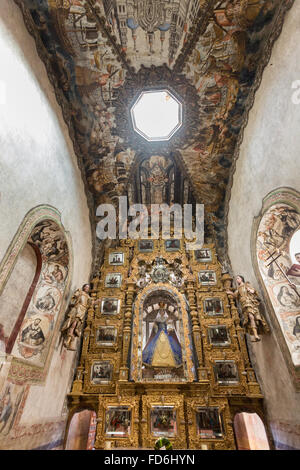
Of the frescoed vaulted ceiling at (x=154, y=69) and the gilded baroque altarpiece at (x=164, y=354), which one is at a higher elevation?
the frescoed vaulted ceiling at (x=154, y=69)

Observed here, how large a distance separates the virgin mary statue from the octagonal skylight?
7224 mm

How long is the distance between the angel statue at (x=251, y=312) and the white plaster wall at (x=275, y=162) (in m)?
0.47

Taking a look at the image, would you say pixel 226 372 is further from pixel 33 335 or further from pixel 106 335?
pixel 33 335

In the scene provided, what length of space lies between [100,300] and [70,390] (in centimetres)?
320

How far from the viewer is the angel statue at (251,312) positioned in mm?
7035

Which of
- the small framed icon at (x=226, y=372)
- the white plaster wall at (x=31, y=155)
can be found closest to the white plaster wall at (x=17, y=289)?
the white plaster wall at (x=31, y=155)

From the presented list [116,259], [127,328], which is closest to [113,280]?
[116,259]

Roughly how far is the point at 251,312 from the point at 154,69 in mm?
8383

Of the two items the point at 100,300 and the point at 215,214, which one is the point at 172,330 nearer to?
the point at 100,300

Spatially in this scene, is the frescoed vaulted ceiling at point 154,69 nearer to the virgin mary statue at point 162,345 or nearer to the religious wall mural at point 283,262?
the religious wall mural at point 283,262

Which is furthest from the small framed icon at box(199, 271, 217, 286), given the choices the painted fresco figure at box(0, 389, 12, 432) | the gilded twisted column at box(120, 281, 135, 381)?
the painted fresco figure at box(0, 389, 12, 432)

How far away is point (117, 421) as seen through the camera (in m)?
7.30

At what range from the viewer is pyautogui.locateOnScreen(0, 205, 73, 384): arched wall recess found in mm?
5547

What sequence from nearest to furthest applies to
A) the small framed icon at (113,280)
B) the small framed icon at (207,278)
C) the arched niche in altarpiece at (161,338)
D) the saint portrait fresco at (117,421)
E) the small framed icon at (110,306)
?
1. the saint portrait fresco at (117,421)
2. the arched niche in altarpiece at (161,338)
3. the small framed icon at (110,306)
4. the small framed icon at (207,278)
5. the small framed icon at (113,280)
